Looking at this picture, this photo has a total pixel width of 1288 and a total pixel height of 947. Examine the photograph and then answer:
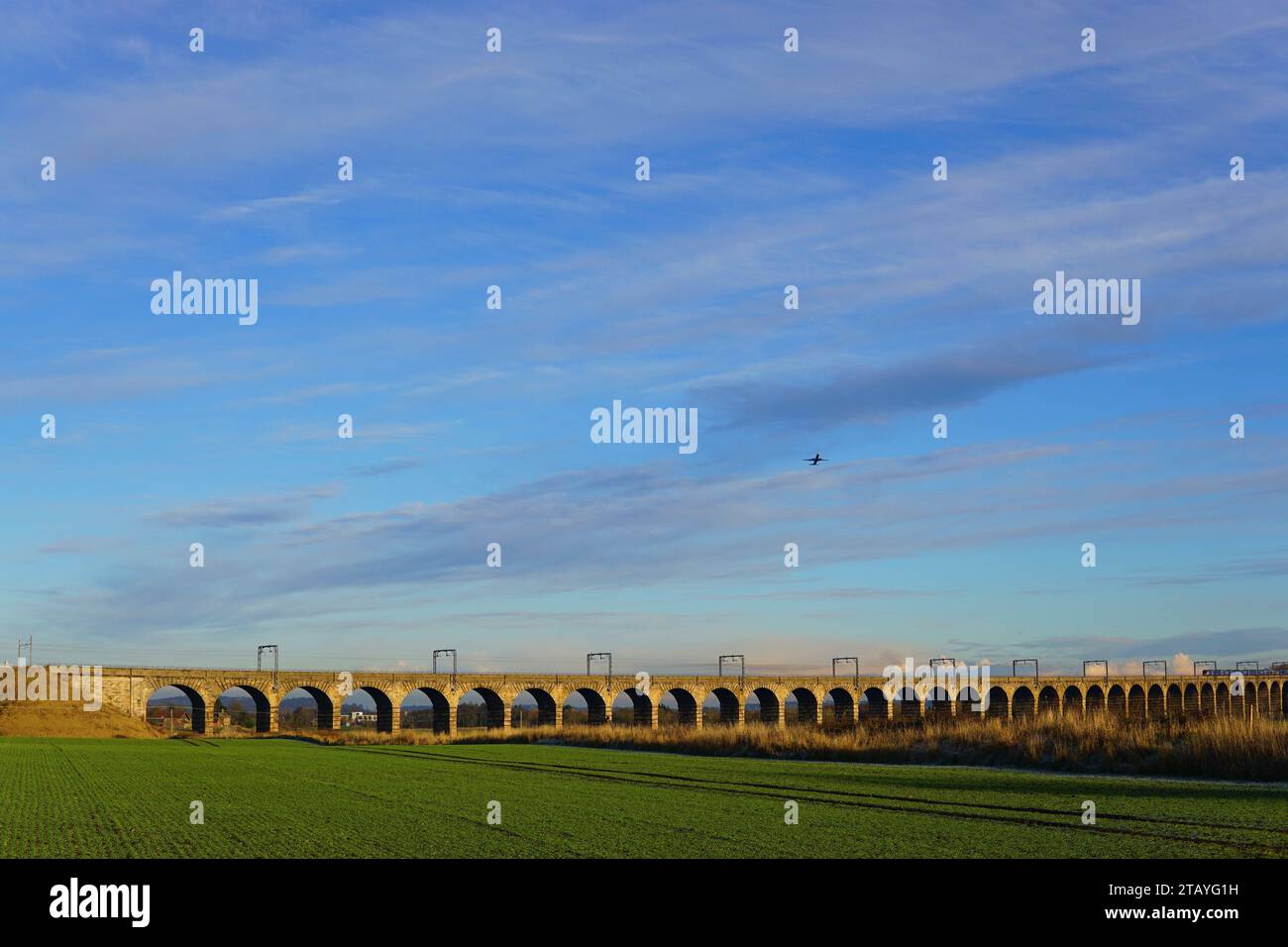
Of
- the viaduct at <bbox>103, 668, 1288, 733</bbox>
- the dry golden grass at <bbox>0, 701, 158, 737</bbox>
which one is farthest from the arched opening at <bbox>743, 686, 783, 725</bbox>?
the dry golden grass at <bbox>0, 701, 158, 737</bbox>

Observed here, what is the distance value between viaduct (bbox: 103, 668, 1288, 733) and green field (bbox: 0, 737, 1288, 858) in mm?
30709

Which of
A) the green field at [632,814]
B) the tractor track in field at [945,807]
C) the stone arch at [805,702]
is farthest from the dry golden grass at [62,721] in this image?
the stone arch at [805,702]

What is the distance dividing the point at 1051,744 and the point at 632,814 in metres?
15.4

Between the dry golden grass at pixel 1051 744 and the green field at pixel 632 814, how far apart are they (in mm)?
2293

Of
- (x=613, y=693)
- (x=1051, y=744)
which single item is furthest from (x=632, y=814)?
(x=613, y=693)

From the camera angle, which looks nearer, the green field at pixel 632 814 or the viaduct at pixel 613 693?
the green field at pixel 632 814

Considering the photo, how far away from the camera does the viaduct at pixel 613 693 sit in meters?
74.5

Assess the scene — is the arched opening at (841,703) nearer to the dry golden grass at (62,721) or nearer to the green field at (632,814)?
the dry golden grass at (62,721)

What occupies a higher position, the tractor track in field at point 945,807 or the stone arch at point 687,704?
the tractor track in field at point 945,807

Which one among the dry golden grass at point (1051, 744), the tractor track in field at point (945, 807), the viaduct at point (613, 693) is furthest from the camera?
the viaduct at point (613, 693)

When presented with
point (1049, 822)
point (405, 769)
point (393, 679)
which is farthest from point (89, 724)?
point (1049, 822)

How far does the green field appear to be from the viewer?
12.1 metres

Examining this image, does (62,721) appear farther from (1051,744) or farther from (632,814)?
(632,814)

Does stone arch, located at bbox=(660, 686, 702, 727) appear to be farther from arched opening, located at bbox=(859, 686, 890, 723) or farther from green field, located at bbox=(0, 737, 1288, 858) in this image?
green field, located at bbox=(0, 737, 1288, 858)
